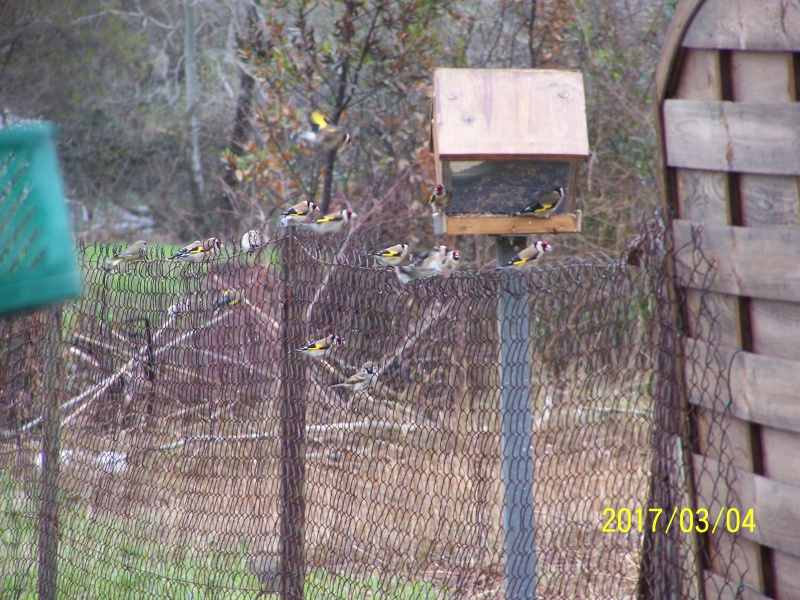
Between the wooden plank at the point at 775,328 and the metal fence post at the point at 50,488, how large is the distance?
3425 millimetres

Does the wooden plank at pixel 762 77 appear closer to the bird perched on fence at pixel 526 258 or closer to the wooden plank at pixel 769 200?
the wooden plank at pixel 769 200

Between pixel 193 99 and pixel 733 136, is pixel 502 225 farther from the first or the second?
pixel 193 99

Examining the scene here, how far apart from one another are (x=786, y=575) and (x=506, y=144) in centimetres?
241

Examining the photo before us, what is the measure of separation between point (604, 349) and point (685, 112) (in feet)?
2.71

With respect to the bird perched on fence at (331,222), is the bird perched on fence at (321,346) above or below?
below

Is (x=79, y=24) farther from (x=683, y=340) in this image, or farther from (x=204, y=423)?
(x=683, y=340)

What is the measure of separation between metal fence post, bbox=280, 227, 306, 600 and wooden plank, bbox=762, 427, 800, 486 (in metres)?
1.79

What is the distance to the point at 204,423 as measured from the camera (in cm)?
427

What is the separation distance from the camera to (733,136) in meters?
2.67

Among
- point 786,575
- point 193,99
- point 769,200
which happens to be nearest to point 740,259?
point 769,200

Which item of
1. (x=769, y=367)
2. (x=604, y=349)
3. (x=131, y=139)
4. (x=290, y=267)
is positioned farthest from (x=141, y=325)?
(x=131, y=139)

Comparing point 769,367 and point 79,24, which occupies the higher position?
point 79,24

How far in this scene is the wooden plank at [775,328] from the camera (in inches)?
98.9

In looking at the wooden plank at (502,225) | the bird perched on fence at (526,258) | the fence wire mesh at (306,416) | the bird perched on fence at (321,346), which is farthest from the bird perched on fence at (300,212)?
the bird perched on fence at (321,346)
